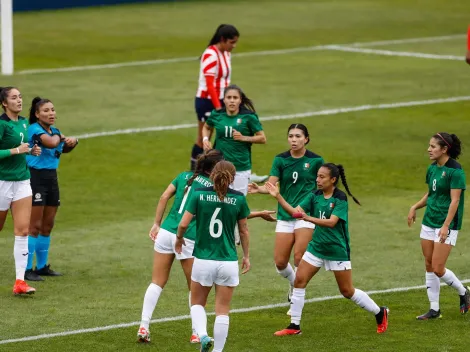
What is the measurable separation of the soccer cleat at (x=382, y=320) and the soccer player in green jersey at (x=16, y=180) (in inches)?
165

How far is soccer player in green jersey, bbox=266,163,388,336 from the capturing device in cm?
1220

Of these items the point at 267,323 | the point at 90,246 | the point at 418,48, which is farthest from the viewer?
the point at 418,48

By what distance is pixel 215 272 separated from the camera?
11.2 meters

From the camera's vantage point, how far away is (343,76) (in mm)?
30422

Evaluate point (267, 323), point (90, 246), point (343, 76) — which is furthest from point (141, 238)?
point (343, 76)

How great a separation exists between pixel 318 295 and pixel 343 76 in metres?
16.6

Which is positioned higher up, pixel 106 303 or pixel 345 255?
pixel 345 255

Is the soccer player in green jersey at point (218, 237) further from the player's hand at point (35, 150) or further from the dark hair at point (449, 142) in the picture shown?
the player's hand at point (35, 150)

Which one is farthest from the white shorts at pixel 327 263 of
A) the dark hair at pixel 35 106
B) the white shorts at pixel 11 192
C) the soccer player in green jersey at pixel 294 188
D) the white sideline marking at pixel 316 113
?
the white sideline marking at pixel 316 113

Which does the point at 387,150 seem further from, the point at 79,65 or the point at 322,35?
the point at 322,35

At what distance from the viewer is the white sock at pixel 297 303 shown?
40.6ft

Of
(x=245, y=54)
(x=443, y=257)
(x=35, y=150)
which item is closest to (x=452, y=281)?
(x=443, y=257)

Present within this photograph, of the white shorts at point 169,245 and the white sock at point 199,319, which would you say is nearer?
the white sock at point 199,319

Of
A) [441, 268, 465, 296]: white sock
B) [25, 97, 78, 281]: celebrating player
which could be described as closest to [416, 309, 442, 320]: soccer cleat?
[441, 268, 465, 296]: white sock
